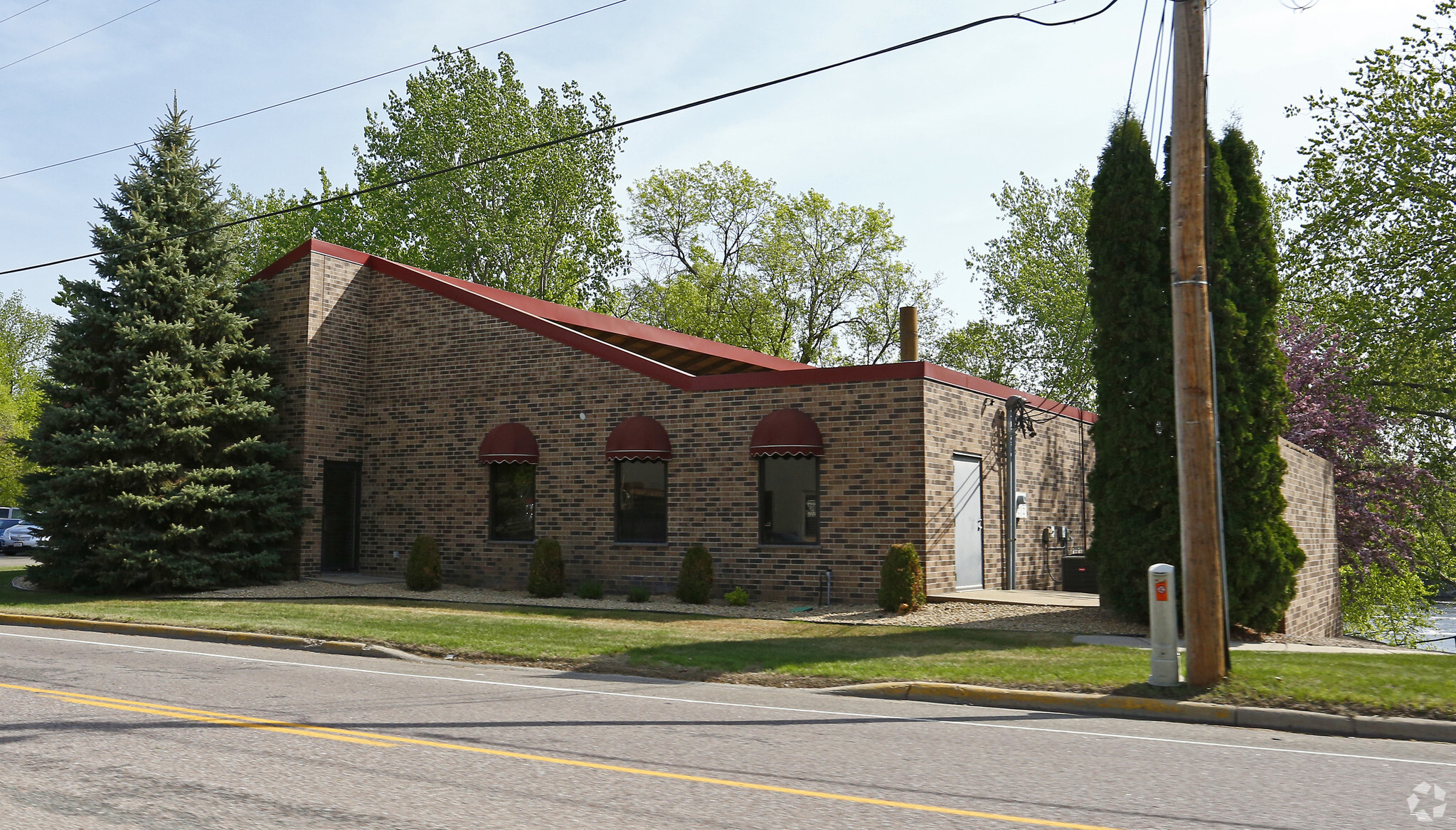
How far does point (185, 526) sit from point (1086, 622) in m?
16.7

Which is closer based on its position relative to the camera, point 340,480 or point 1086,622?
point 1086,622

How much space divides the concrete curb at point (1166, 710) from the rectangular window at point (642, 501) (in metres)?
9.63

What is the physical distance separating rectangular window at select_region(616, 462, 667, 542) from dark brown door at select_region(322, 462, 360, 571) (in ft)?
22.9

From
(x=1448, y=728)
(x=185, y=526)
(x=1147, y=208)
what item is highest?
(x=1147, y=208)

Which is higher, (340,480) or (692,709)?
(340,480)

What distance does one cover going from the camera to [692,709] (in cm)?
Result: 972

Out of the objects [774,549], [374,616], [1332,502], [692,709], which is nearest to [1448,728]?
[692,709]

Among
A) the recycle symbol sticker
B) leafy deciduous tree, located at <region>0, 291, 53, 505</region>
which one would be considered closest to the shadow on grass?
the recycle symbol sticker

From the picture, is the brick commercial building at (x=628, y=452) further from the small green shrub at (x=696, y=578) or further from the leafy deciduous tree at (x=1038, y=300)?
the leafy deciduous tree at (x=1038, y=300)

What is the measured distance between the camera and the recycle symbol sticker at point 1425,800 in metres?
6.02

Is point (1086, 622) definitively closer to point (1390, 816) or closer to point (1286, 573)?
point (1286, 573)

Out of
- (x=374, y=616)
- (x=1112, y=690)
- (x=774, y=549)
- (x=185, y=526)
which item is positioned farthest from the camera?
(x=185, y=526)

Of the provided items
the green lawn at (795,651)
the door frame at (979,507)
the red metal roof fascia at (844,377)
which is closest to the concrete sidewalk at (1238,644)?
the green lawn at (795,651)

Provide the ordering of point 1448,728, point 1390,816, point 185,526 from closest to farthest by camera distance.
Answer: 1. point 1390,816
2. point 1448,728
3. point 185,526
